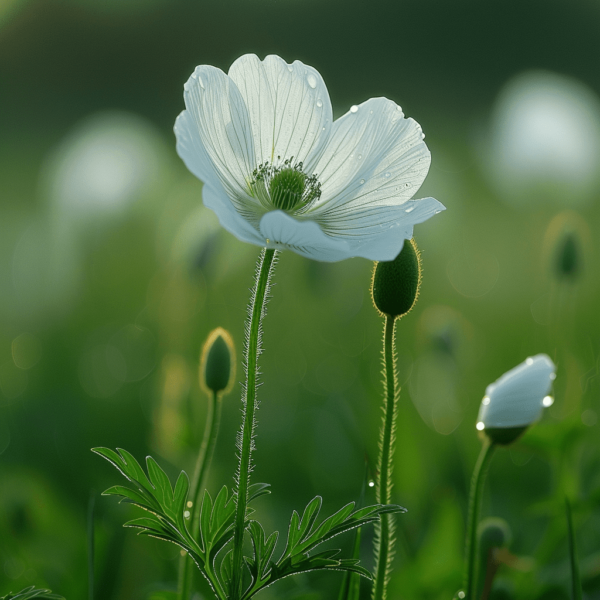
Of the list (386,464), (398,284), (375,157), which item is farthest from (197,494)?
(375,157)

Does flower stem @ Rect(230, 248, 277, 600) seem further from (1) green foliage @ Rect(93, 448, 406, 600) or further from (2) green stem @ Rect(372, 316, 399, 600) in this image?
(2) green stem @ Rect(372, 316, 399, 600)

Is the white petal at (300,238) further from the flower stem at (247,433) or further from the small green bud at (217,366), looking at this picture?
the small green bud at (217,366)

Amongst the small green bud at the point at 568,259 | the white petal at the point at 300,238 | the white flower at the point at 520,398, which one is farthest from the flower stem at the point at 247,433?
the small green bud at the point at 568,259

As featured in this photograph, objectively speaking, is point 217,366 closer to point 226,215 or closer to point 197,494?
point 197,494

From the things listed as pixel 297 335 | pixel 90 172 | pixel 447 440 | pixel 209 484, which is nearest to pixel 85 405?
pixel 209 484

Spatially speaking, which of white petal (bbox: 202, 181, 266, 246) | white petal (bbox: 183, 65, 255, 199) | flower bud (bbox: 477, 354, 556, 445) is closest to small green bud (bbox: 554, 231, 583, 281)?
flower bud (bbox: 477, 354, 556, 445)
